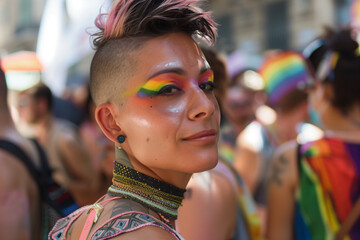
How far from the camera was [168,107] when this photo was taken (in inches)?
56.4

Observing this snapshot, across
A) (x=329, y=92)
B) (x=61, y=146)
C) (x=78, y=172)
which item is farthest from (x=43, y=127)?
(x=329, y=92)

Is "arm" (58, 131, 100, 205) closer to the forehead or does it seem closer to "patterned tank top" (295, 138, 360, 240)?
"patterned tank top" (295, 138, 360, 240)

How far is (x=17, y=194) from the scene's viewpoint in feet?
7.83

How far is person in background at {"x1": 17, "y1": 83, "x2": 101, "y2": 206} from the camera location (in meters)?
4.83

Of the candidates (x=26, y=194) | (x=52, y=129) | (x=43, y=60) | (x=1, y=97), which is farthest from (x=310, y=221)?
(x=43, y=60)

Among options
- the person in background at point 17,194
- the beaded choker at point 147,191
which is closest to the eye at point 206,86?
the beaded choker at point 147,191

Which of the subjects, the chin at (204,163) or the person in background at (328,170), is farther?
the person in background at (328,170)

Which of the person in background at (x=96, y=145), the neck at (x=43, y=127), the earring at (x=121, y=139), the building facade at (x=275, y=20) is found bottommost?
the building facade at (x=275, y=20)

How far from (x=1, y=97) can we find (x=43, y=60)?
5.89 metres

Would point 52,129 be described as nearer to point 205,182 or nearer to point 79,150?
point 79,150

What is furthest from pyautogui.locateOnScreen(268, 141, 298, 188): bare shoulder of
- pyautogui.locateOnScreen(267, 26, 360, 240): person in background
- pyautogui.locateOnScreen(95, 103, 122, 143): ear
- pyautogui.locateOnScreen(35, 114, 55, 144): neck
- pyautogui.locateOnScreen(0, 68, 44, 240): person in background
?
pyautogui.locateOnScreen(35, 114, 55, 144): neck

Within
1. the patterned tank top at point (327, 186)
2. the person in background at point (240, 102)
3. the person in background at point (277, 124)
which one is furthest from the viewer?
the person in background at point (240, 102)

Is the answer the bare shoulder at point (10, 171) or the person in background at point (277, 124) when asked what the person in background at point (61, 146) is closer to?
the person in background at point (277, 124)

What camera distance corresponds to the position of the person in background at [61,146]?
4.83 meters
